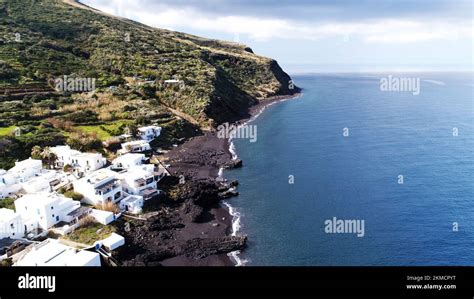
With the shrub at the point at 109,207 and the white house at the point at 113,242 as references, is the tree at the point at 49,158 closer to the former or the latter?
the shrub at the point at 109,207

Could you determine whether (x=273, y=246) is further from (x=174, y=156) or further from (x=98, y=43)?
(x=98, y=43)

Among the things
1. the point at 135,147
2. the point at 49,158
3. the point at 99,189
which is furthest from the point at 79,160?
the point at 99,189

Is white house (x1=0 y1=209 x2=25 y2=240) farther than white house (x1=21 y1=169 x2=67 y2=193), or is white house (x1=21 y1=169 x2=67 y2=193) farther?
white house (x1=21 y1=169 x2=67 y2=193)

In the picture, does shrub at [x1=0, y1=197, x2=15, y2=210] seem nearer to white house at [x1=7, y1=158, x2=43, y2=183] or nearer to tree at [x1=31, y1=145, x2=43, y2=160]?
white house at [x1=7, y1=158, x2=43, y2=183]

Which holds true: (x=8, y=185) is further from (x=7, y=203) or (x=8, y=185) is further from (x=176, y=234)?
(x=176, y=234)

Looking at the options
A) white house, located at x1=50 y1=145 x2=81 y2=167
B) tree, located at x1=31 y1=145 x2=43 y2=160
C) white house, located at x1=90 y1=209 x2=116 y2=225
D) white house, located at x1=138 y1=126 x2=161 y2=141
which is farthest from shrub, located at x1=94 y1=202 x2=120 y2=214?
white house, located at x1=138 y1=126 x2=161 y2=141

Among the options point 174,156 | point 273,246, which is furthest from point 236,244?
point 174,156
